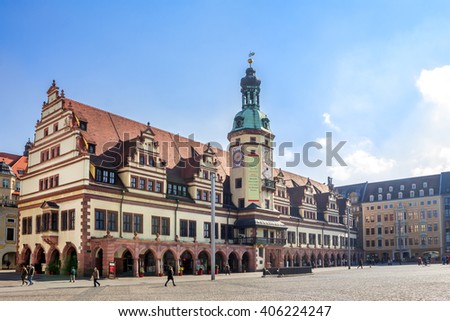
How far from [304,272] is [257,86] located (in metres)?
32.1

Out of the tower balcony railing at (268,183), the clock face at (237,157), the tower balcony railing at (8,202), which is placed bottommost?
the tower balcony railing at (8,202)

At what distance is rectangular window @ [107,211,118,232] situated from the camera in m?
55.0

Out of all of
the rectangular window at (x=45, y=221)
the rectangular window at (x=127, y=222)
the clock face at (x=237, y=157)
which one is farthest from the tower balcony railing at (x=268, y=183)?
the rectangular window at (x=45, y=221)

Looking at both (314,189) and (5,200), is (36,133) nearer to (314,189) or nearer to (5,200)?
(5,200)

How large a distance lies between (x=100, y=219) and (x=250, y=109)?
34.0 m

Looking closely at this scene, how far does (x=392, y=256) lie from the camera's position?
12862cm

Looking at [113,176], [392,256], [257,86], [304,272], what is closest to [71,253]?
[113,176]

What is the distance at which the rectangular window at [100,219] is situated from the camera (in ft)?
176

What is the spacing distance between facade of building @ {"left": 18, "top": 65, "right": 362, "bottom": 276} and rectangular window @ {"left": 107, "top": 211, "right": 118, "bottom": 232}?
13cm

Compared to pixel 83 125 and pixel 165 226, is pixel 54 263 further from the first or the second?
pixel 83 125

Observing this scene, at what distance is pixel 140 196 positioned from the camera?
58.8 metres

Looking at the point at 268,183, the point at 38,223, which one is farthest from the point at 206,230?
the point at 38,223

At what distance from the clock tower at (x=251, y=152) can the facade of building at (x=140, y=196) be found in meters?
0.16

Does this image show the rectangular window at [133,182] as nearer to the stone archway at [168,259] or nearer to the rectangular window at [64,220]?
the rectangular window at [64,220]
